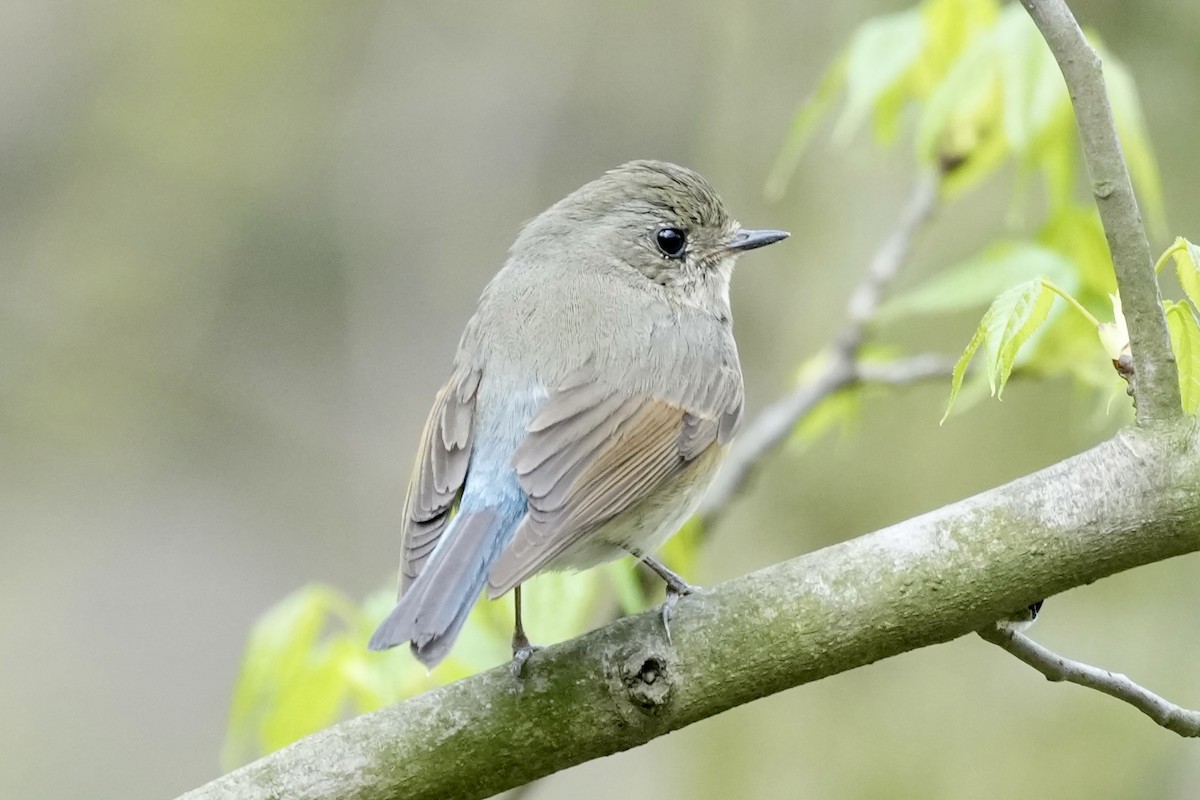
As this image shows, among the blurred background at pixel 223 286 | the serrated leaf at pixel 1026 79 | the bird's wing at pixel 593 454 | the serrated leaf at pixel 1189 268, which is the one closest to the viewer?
the serrated leaf at pixel 1189 268

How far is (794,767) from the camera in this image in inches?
164

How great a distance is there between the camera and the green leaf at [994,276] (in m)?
2.63

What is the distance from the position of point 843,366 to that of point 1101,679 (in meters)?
1.28

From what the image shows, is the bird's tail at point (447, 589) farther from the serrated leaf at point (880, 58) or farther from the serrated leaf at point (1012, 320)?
the serrated leaf at point (880, 58)

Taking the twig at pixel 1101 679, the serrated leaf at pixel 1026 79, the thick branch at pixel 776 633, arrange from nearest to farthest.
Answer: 1. the thick branch at pixel 776 633
2. the twig at pixel 1101 679
3. the serrated leaf at pixel 1026 79

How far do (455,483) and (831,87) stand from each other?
1.28 m

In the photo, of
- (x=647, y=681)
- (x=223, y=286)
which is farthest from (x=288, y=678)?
(x=223, y=286)

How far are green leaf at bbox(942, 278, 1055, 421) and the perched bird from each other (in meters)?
0.61

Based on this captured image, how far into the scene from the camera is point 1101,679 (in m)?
1.90

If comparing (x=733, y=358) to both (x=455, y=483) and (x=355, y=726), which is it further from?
(x=355, y=726)

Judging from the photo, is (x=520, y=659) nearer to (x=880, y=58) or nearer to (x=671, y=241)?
(x=671, y=241)

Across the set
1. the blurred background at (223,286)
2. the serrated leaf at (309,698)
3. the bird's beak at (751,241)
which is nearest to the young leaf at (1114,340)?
the bird's beak at (751,241)

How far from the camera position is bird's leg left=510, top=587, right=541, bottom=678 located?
6.36 feet

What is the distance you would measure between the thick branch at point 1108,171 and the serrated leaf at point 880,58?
0.92 meters
